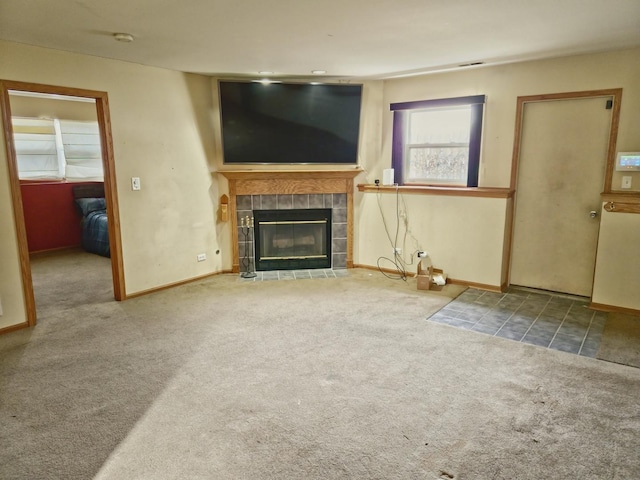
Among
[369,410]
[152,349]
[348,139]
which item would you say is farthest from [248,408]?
[348,139]

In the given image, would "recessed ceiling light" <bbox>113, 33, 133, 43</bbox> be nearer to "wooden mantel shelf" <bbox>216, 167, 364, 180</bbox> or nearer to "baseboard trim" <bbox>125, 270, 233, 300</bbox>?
"wooden mantel shelf" <bbox>216, 167, 364, 180</bbox>

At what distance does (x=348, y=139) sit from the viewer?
196 inches

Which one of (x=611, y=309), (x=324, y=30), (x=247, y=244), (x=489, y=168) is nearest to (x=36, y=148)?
(x=247, y=244)

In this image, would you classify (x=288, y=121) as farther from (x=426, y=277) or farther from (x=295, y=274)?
(x=426, y=277)

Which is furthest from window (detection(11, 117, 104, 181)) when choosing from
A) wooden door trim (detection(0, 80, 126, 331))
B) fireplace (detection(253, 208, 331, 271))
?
fireplace (detection(253, 208, 331, 271))

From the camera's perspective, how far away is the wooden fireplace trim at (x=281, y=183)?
16.0ft

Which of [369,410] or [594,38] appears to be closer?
[369,410]

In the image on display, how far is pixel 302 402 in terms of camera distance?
7.70 ft

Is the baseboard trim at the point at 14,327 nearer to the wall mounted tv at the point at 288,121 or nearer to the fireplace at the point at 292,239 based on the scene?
the fireplace at the point at 292,239

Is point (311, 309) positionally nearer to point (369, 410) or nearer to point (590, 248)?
point (369, 410)

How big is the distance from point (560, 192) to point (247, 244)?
3452 mm

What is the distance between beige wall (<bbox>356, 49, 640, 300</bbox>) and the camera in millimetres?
3652

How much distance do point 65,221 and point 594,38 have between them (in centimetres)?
702

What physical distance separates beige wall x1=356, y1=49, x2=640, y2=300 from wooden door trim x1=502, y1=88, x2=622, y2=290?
0.15ft
